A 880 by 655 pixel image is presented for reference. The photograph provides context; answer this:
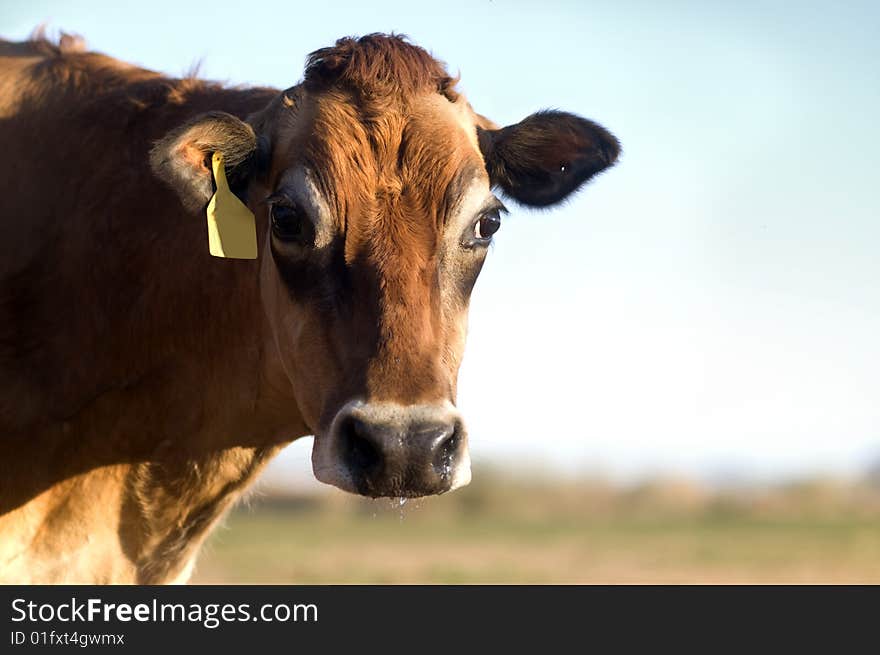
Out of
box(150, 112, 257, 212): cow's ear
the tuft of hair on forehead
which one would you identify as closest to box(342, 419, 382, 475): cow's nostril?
box(150, 112, 257, 212): cow's ear

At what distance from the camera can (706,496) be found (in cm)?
3959

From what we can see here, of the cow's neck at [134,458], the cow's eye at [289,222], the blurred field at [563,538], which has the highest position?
the blurred field at [563,538]

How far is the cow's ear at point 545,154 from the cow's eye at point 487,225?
52 cm

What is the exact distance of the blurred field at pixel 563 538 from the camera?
19.1 m

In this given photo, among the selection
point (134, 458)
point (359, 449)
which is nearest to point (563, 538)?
point (134, 458)

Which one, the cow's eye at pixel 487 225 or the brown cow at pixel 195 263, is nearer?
the brown cow at pixel 195 263

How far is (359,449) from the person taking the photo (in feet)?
15.1

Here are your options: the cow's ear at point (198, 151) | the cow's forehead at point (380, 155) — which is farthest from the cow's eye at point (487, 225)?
the cow's ear at point (198, 151)

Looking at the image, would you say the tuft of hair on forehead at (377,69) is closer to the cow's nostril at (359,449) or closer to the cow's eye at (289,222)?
the cow's eye at (289,222)

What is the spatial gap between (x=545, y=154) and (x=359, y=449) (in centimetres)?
216

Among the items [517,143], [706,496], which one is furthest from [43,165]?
[706,496]

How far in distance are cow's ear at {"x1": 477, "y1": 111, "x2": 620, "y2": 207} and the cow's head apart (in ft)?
0.04

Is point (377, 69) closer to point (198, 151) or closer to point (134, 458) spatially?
point (198, 151)
